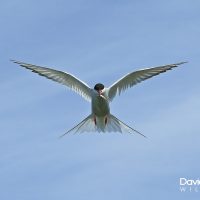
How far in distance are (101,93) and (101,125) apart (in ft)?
2.89

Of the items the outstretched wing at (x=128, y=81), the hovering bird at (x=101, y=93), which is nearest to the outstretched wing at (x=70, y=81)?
the hovering bird at (x=101, y=93)

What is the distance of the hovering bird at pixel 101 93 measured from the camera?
17.0 m

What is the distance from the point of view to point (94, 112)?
56.2ft

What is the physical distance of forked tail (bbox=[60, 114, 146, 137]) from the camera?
17.2 m

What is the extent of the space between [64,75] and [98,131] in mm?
1763

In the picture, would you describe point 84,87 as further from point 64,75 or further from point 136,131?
point 136,131

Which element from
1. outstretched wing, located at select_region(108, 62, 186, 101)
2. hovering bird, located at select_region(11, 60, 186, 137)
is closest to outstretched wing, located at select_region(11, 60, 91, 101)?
hovering bird, located at select_region(11, 60, 186, 137)

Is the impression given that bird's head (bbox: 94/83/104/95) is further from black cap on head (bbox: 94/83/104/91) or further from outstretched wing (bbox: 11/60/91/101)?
outstretched wing (bbox: 11/60/91/101)

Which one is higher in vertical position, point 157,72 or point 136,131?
point 157,72

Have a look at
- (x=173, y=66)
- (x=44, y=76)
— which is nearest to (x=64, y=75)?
(x=44, y=76)

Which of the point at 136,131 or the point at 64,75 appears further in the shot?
the point at 64,75

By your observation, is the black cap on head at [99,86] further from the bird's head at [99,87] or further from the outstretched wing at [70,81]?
the outstretched wing at [70,81]

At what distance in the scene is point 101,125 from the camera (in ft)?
56.6

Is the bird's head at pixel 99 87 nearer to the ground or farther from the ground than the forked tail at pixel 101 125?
farther from the ground
